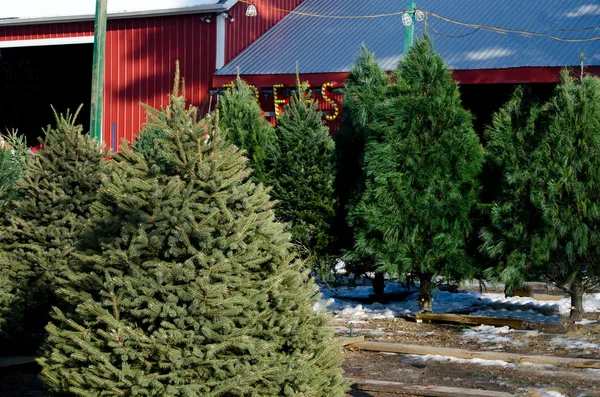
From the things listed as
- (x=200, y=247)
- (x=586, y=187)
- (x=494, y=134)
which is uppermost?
(x=494, y=134)

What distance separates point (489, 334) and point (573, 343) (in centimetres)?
95

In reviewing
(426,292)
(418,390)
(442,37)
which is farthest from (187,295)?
(442,37)

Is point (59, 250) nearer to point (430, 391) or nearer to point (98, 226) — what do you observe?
point (98, 226)

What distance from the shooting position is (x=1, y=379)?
702 centimetres

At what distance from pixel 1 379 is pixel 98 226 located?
10.1ft

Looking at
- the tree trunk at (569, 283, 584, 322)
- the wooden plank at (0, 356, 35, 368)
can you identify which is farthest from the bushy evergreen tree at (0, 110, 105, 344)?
the tree trunk at (569, 283, 584, 322)

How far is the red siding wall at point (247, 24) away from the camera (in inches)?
858

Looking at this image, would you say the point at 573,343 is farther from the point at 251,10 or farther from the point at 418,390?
the point at 251,10

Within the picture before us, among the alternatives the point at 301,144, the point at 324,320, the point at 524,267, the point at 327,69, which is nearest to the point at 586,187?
the point at 524,267

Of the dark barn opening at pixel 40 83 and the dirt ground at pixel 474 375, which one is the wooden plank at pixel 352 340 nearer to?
the dirt ground at pixel 474 375

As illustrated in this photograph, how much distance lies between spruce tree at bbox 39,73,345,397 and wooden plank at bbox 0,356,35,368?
112 inches

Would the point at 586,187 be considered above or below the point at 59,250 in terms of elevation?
above

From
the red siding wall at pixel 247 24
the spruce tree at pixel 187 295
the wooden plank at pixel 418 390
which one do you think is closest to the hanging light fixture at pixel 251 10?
the red siding wall at pixel 247 24

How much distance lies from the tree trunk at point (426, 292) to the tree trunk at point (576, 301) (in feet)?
5.40
